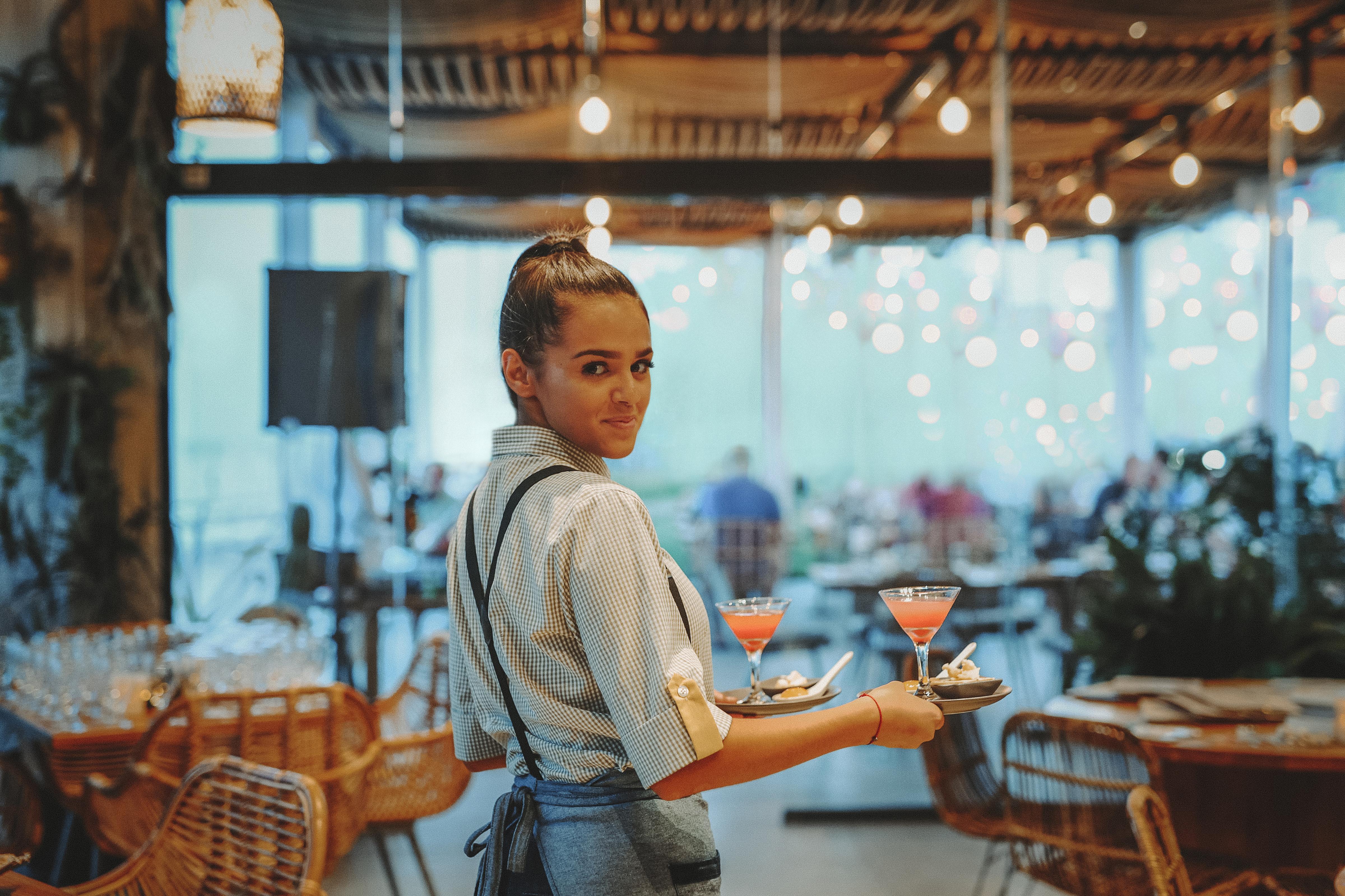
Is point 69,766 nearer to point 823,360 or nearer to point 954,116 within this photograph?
point 823,360

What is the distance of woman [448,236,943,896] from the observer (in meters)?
1.20

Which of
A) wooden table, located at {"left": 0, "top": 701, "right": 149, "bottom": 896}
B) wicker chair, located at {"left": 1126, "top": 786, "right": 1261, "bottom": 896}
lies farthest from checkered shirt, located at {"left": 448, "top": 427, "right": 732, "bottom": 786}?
wooden table, located at {"left": 0, "top": 701, "right": 149, "bottom": 896}

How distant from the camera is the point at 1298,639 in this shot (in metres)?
4.38

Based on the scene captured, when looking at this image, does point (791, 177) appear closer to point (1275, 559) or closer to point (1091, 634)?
point (1091, 634)

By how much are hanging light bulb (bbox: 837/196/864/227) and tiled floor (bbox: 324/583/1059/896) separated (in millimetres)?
2520

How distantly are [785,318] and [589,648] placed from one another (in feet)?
18.6

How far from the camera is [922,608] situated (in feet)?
5.06

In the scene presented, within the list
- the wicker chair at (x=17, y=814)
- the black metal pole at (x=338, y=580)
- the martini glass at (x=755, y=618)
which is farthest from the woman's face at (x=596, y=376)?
the black metal pole at (x=338, y=580)

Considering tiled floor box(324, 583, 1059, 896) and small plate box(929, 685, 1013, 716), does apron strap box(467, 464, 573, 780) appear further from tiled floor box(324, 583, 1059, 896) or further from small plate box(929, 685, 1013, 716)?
tiled floor box(324, 583, 1059, 896)

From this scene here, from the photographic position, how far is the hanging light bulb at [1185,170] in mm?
6188

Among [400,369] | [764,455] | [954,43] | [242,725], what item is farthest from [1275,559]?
[242,725]

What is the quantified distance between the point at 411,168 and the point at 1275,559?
483cm

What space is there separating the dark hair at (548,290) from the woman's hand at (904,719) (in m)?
0.57

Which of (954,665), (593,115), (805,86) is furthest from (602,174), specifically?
(954,665)
